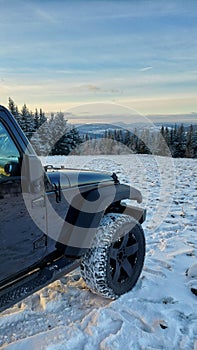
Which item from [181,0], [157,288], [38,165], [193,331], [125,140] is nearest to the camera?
[38,165]

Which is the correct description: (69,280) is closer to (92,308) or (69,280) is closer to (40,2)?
(92,308)

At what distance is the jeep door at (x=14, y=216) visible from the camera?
2.13 meters

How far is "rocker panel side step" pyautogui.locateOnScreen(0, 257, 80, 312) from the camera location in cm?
226

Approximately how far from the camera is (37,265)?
2.64 m

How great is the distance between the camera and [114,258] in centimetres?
306

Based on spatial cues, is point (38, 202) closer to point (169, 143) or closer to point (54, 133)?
point (54, 133)

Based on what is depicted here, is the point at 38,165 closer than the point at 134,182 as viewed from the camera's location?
Yes

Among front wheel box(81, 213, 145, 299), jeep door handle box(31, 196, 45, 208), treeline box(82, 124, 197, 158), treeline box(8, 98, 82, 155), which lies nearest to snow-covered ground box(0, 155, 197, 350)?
front wheel box(81, 213, 145, 299)

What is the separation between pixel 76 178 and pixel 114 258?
967 millimetres

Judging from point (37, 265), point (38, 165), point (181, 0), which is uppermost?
point (181, 0)

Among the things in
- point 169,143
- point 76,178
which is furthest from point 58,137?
point 76,178

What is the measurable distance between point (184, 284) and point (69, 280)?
1364mm

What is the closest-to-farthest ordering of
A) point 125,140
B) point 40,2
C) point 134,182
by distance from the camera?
point 40,2, point 134,182, point 125,140

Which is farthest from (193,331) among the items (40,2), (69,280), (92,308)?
(40,2)
